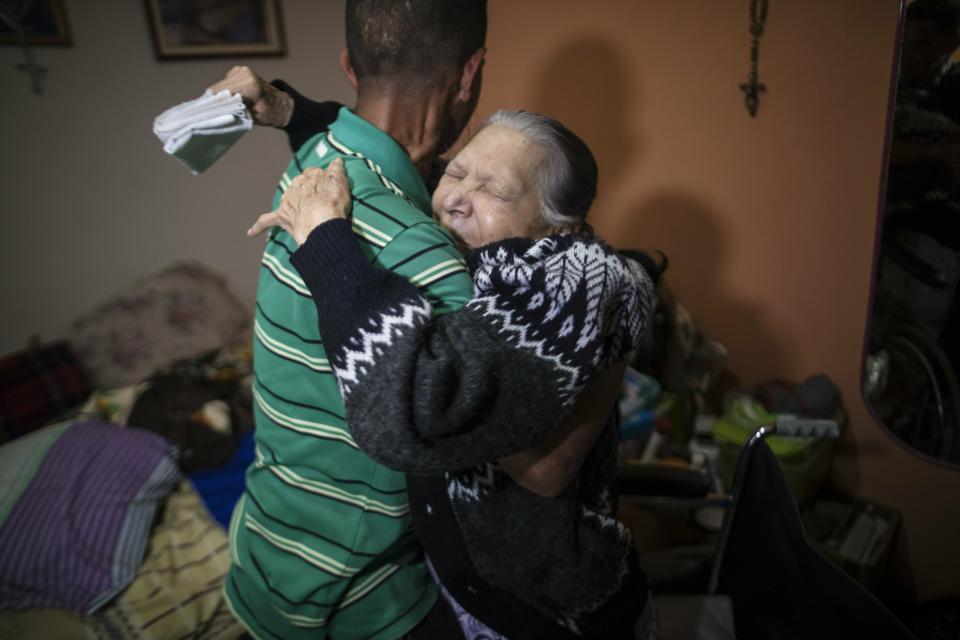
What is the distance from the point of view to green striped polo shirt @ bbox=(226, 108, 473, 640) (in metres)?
0.79

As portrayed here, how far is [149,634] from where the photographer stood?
1.55m

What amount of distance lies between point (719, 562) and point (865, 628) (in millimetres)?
406

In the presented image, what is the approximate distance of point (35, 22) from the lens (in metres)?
2.28

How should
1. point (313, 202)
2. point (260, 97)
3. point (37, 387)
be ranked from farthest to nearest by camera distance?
point (37, 387) → point (260, 97) → point (313, 202)

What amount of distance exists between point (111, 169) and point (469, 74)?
228 cm

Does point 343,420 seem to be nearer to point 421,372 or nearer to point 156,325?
point 421,372

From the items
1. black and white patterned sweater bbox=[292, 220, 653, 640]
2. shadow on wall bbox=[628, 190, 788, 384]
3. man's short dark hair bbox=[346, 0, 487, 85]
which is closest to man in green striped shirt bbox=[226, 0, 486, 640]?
man's short dark hair bbox=[346, 0, 487, 85]

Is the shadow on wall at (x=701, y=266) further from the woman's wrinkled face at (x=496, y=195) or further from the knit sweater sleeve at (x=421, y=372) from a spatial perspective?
the knit sweater sleeve at (x=421, y=372)

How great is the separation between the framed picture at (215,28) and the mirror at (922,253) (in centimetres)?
246

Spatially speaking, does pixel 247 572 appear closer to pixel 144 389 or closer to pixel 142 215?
pixel 144 389

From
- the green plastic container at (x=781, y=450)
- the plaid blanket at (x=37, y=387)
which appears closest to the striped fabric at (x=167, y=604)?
the plaid blanket at (x=37, y=387)

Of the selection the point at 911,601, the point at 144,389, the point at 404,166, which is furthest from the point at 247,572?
the point at 911,601

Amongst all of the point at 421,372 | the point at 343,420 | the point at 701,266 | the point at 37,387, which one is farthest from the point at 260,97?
the point at 37,387

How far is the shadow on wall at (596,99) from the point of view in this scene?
2061mm
